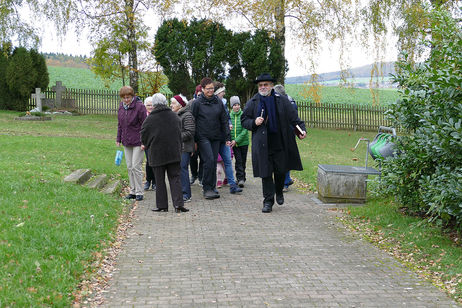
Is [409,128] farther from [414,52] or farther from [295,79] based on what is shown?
[295,79]

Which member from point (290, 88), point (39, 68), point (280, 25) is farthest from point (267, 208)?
point (290, 88)

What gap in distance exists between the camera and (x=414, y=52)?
22.5 metres

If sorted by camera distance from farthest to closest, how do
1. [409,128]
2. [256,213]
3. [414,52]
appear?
[414,52]
[256,213]
[409,128]

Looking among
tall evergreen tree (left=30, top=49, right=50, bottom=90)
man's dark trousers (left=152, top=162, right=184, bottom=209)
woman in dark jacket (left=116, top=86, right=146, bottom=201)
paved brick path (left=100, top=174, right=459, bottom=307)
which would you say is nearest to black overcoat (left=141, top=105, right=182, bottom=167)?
man's dark trousers (left=152, top=162, right=184, bottom=209)

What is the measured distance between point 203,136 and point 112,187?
1879 mm

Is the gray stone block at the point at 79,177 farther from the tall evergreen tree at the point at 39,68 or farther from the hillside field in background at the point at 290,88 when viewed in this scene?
the hillside field in background at the point at 290,88

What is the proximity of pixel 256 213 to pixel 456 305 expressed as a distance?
424cm

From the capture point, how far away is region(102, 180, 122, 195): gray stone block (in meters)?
9.94

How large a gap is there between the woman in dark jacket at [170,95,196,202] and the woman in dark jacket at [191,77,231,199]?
0.20 m

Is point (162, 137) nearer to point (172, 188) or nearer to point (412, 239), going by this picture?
point (172, 188)

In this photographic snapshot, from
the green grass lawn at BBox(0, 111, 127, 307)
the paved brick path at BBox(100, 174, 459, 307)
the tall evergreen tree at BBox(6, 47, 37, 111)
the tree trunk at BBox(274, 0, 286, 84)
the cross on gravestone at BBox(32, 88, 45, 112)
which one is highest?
the tree trunk at BBox(274, 0, 286, 84)

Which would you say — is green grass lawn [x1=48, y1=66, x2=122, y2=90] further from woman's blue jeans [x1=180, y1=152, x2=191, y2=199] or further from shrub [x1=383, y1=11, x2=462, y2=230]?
shrub [x1=383, y1=11, x2=462, y2=230]

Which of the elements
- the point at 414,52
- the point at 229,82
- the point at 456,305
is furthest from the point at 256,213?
the point at 229,82

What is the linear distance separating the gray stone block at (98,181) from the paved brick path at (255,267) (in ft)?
5.33
